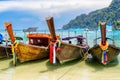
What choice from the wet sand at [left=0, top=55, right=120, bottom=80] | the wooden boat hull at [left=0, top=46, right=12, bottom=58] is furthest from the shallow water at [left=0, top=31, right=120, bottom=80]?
the wooden boat hull at [left=0, top=46, right=12, bottom=58]

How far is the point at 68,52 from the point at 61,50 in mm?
609

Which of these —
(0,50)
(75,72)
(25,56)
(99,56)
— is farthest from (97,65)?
(0,50)

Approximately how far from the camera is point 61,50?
14.2 meters

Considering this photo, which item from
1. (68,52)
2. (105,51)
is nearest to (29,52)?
(68,52)

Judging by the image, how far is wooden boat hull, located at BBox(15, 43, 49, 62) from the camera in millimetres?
14922

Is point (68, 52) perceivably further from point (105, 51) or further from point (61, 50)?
point (105, 51)

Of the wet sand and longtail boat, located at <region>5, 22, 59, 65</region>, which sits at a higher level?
longtail boat, located at <region>5, 22, 59, 65</region>

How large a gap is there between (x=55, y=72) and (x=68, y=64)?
1837 millimetres

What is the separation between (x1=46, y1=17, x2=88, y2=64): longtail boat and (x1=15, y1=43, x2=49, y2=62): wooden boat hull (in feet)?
4.07

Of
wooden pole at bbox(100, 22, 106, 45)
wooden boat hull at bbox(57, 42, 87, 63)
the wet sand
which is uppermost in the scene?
wooden pole at bbox(100, 22, 106, 45)

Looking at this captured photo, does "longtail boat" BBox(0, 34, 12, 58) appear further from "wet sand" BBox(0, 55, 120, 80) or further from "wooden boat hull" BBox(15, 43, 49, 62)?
"wooden boat hull" BBox(15, 43, 49, 62)

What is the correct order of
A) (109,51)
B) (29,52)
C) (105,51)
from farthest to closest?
(29,52)
(109,51)
(105,51)

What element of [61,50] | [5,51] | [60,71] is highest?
[61,50]

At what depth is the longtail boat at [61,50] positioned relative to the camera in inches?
520
